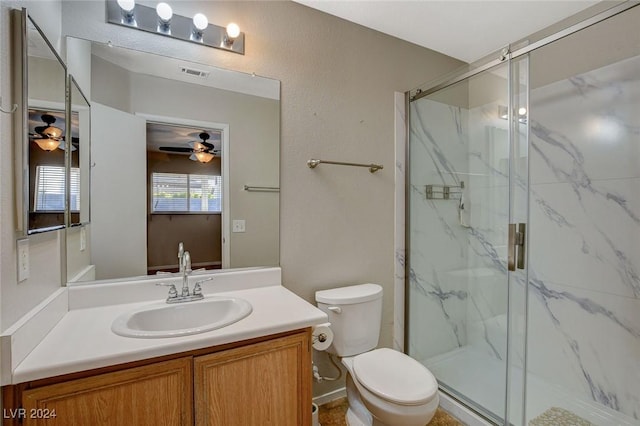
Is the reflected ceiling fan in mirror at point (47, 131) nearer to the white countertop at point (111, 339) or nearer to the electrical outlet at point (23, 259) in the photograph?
the electrical outlet at point (23, 259)

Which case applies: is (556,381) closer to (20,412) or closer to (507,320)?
(507,320)

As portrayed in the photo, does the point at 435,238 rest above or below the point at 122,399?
above

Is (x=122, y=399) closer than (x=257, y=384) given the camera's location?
Yes

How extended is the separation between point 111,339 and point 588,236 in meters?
2.42

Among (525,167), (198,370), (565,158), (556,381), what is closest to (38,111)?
(198,370)

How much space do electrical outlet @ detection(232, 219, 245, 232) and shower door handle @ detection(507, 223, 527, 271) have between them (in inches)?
57.5

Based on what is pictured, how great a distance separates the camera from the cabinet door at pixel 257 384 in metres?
1.07

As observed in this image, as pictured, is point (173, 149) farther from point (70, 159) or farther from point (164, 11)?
point (164, 11)

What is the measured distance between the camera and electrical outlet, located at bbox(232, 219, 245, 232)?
1656 mm

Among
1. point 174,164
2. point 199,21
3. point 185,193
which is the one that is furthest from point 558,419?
point 199,21

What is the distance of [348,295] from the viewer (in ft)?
5.75

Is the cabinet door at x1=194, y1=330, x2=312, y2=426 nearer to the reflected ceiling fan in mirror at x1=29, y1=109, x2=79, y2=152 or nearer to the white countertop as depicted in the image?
the white countertop

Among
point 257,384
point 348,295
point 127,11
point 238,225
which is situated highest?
point 127,11

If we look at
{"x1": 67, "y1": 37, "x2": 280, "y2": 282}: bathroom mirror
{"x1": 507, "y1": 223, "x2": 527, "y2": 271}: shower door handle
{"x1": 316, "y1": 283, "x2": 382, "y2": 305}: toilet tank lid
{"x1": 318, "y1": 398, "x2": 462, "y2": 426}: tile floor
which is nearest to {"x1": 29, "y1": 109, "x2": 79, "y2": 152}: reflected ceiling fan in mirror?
{"x1": 67, "y1": 37, "x2": 280, "y2": 282}: bathroom mirror
